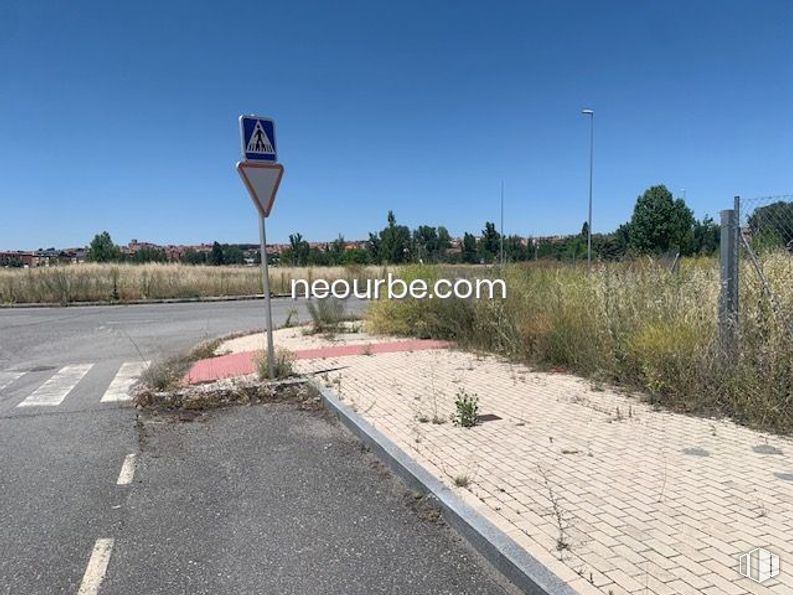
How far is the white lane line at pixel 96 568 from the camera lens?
3.16 metres

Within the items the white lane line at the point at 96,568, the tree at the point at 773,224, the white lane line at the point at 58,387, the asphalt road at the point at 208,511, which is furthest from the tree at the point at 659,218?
the white lane line at the point at 96,568

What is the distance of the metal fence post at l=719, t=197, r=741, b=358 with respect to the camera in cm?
598

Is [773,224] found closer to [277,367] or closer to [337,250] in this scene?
[277,367]

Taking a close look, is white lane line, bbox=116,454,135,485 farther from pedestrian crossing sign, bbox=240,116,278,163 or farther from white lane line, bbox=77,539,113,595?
pedestrian crossing sign, bbox=240,116,278,163

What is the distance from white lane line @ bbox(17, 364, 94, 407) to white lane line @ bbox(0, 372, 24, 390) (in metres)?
0.55

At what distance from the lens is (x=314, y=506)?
4184 mm

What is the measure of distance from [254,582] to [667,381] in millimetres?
4759

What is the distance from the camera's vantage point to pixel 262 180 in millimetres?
8031

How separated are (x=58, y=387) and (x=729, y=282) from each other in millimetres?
8571

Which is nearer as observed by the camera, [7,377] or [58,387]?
[58,387]

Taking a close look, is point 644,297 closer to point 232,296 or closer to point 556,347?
point 556,347

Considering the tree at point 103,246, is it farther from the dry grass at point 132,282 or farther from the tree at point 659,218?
the tree at point 659,218

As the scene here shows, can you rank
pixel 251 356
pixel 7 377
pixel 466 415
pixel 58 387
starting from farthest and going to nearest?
pixel 251 356
pixel 7 377
pixel 58 387
pixel 466 415

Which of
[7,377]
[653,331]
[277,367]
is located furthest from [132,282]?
[653,331]
